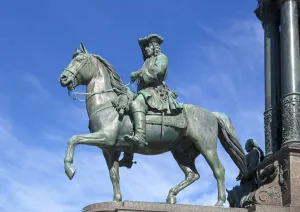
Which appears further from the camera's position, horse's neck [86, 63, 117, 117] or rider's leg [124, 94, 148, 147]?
horse's neck [86, 63, 117, 117]

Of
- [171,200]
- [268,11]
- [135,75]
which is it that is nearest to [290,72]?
[268,11]

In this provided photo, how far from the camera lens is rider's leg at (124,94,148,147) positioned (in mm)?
14187

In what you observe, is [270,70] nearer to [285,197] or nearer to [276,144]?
[276,144]

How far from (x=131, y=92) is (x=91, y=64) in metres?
1.05

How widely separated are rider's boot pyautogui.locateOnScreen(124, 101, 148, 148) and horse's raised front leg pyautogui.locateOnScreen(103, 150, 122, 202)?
2.32 feet

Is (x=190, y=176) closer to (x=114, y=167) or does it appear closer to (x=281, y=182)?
(x=114, y=167)

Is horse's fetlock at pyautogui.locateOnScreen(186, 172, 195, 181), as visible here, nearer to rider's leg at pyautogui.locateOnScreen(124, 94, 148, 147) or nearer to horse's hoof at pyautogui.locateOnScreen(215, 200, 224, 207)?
horse's hoof at pyautogui.locateOnScreen(215, 200, 224, 207)

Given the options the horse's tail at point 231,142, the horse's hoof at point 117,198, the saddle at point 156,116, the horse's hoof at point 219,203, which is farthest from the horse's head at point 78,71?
the horse's hoof at point 219,203

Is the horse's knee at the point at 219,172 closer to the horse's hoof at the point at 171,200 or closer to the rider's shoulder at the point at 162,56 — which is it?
the horse's hoof at the point at 171,200

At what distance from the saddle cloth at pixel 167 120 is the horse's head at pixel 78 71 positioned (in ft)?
5.11

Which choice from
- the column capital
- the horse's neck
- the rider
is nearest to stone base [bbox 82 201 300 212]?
the rider

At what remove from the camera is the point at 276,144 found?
1883 centimetres

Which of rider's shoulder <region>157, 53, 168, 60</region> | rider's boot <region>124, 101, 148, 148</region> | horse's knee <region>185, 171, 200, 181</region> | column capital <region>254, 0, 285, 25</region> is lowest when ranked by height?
horse's knee <region>185, 171, 200, 181</region>

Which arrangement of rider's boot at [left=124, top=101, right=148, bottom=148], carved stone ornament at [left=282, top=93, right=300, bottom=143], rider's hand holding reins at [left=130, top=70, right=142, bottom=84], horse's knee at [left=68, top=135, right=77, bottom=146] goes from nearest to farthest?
horse's knee at [left=68, top=135, right=77, bottom=146] → rider's boot at [left=124, top=101, right=148, bottom=148] → rider's hand holding reins at [left=130, top=70, right=142, bottom=84] → carved stone ornament at [left=282, top=93, right=300, bottom=143]
